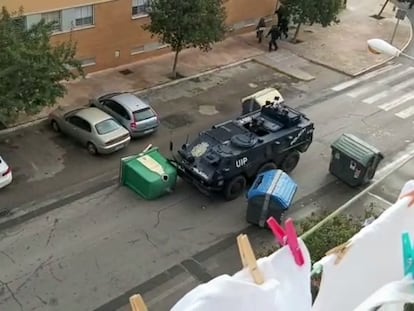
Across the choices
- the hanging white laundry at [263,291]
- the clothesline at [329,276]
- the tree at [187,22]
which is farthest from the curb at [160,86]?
the hanging white laundry at [263,291]

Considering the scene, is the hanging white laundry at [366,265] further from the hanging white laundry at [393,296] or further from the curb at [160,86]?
the curb at [160,86]

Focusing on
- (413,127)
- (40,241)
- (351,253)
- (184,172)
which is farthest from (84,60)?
(351,253)

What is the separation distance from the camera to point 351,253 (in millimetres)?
3871

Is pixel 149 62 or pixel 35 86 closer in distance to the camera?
pixel 35 86

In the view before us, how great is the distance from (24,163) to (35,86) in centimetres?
248

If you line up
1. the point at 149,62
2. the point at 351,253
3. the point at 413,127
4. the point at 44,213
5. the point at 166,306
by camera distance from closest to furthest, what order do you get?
1. the point at 351,253
2. the point at 166,306
3. the point at 44,213
4. the point at 413,127
5. the point at 149,62

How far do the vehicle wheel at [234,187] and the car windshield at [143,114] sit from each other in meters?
4.28

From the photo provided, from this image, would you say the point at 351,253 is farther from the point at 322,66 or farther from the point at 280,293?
the point at 322,66

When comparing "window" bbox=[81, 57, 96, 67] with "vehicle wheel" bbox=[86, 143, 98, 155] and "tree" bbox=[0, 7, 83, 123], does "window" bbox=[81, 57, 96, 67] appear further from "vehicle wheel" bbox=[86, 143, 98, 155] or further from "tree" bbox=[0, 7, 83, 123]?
"vehicle wheel" bbox=[86, 143, 98, 155]

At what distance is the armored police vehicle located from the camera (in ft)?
55.3

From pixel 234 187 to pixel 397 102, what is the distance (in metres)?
10.0

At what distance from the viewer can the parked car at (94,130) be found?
1884 cm

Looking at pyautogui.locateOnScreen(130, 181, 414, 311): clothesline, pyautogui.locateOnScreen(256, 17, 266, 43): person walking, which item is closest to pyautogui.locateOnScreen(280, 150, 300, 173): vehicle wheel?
pyautogui.locateOnScreen(256, 17, 266, 43): person walking

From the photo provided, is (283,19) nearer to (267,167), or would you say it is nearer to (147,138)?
(147,138)
